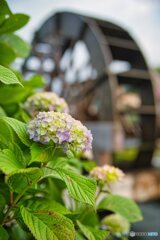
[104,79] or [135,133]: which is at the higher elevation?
[104,79]

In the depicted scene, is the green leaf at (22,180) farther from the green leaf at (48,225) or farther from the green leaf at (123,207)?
the green leaf at (123,207)

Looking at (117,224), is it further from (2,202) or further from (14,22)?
(14,22)

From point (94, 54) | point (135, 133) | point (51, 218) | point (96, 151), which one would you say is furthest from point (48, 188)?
point (135, 133)

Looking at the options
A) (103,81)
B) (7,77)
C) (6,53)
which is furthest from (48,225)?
(103,81)

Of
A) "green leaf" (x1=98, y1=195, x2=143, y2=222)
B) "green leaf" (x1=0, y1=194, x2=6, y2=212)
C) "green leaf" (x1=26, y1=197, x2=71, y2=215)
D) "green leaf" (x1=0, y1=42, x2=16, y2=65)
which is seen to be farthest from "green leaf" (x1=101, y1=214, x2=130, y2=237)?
"green leaf" (x1=0, y1=42, x2=16, y2=65)

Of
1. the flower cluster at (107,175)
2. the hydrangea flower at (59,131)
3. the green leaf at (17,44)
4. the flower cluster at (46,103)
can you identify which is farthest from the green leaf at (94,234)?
the green leaf at (17,44)

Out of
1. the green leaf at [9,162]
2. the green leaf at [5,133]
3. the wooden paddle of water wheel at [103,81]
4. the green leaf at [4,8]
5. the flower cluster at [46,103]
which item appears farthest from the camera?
the wooden paddle of water wheel at [103,81]

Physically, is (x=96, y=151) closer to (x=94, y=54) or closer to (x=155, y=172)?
(x=155, y=172)
